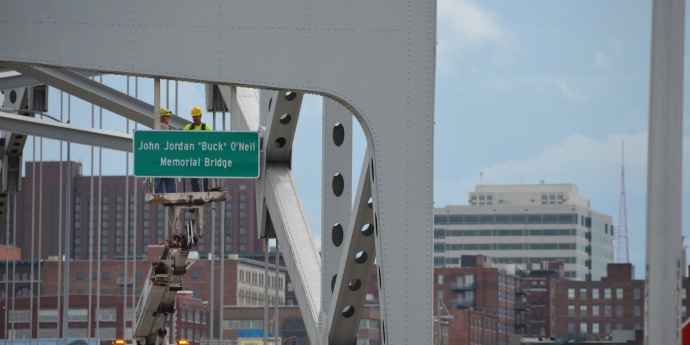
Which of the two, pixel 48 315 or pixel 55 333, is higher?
pixel 48 315

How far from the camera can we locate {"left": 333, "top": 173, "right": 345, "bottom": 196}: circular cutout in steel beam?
22.4 m

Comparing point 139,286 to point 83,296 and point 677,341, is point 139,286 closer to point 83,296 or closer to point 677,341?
point 83,296

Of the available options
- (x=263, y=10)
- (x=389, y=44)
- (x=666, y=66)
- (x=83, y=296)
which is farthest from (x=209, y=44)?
(x=83, y=296)

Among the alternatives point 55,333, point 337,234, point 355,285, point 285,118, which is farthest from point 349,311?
point 55,333

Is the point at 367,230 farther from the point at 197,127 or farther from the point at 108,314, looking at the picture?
the point at 108,314

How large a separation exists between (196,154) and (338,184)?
3.02 m

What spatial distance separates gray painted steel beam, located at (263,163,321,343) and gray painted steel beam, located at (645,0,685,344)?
13102 mm

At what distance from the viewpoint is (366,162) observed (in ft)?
66.4

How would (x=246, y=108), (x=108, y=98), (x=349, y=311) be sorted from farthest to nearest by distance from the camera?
(x=108, y=98)
(x=246, y=108)
(x=349, y=311)

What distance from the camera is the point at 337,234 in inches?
884

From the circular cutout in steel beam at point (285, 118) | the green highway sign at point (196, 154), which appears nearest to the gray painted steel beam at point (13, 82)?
the circular cutout in steel beam at point (285, 118)

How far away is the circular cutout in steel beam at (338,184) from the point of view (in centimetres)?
2244

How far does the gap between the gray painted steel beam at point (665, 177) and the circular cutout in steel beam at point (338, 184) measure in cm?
1203

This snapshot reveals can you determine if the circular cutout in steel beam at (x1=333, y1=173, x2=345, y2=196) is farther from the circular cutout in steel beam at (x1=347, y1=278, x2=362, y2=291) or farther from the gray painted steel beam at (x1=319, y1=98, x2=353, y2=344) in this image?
the circular cutout in steel beam at (x1=347, y1=278, x2=362, y2=291)
